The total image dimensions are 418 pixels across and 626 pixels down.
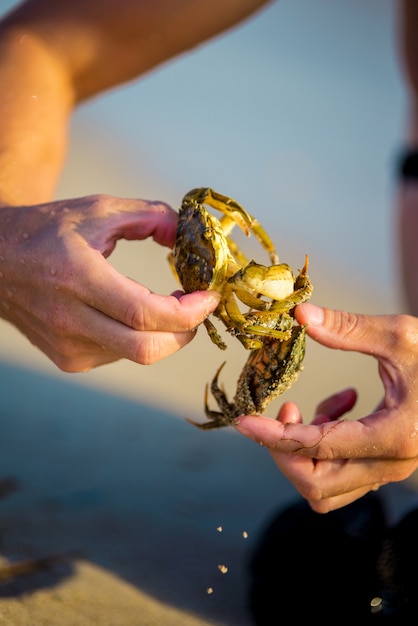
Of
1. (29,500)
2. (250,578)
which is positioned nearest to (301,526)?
(250,578)

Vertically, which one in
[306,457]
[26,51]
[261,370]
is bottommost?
[306,457]

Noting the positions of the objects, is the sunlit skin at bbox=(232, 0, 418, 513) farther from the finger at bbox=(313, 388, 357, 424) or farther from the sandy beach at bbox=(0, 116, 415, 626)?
the sandy beach at bbox=(0, 116, 415, 626)

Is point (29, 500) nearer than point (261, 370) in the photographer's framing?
No

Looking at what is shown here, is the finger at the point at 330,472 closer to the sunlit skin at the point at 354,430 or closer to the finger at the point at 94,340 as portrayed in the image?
the sunlit skin at the point at 354,430

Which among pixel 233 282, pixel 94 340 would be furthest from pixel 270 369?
pixel 94 340

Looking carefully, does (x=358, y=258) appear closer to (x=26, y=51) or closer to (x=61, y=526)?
(x=26, y=51)

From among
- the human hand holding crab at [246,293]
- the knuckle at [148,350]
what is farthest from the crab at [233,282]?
the knuckle at [148,350]

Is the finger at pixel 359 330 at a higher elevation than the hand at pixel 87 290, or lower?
lower
